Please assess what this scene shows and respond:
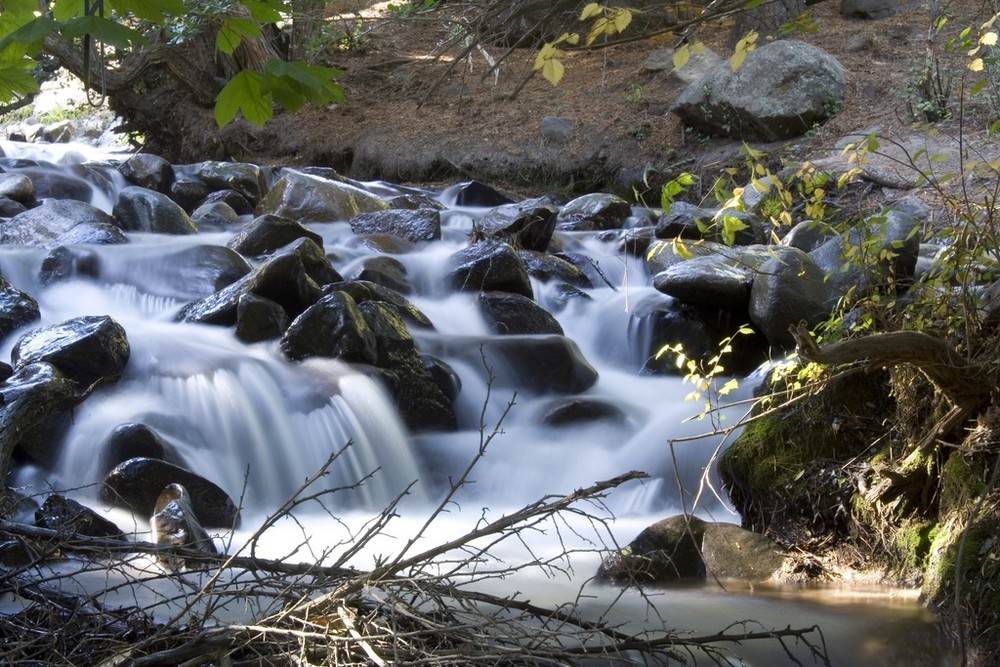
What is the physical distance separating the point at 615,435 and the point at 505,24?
404 centimetres

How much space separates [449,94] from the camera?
1581 centimetres

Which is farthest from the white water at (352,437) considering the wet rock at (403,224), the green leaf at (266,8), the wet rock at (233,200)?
the wet rock at (233,200)

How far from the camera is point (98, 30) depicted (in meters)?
1.74

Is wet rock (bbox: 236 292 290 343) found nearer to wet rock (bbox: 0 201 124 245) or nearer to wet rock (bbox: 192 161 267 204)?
wet rock (bbox: 0 201 124 245)

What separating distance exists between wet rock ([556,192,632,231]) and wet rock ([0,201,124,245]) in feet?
15.2

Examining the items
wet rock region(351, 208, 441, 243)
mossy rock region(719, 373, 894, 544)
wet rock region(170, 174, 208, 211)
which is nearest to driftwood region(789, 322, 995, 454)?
mossy rock region(719, 373, 894, 544)

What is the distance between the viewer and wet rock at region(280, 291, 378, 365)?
6.87 m

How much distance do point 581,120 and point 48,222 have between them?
290 inches

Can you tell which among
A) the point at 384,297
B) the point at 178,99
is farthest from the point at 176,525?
the point at 178,99

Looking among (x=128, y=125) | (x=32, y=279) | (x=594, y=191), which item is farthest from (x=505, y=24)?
(x=128, y=125)

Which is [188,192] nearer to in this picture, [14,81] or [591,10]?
[14,81]

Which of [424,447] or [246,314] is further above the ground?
[246,314]

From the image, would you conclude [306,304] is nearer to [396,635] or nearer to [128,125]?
[396,635]

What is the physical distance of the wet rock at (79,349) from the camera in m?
6.15
